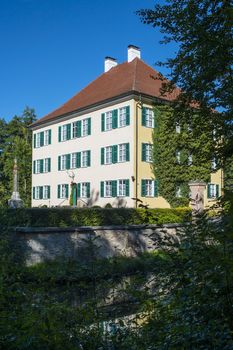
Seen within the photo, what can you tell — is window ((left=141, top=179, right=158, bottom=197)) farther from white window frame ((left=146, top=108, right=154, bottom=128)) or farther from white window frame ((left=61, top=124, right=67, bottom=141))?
white window frame ((left=61, top=124, right=67, bottom=141))

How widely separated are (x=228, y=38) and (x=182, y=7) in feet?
3.76

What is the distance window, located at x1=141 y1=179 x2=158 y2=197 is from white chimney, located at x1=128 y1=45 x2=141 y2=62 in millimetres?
11194

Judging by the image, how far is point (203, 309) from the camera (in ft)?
9.41

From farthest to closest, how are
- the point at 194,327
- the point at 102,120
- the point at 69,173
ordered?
the point at 69,173 < the point at 102,120 < the point at 194,327

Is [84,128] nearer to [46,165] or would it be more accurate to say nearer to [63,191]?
[63,191]

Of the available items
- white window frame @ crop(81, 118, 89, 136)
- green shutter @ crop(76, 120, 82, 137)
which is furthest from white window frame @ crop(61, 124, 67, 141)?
white window frame @ crop(81, 118, 89, 136)

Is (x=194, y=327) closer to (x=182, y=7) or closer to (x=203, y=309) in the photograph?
(x=203, y=309)

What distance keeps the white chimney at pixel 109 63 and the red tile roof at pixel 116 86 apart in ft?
2.36

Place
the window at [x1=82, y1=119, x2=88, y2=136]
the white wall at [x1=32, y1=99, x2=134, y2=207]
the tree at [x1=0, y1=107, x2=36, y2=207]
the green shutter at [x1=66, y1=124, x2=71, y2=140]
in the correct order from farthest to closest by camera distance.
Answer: the tree at [x1=0, y1=107, x2=36, y2=207] → the green shutter at [x1=66, y1=124, x2=71, y2=140] → the window at [x1=82, y1=119, x2=88, y2=136] → the white wall at [x1=32, y1=99, x2=134, y2=207]

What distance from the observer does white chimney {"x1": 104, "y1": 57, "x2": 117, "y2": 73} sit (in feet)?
111

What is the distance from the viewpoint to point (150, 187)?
25.7m

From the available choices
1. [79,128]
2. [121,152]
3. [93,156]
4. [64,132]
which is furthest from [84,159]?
[121,152]

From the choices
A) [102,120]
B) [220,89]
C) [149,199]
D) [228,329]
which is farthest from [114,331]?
[102,120]

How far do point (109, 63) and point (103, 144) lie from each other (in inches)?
386
